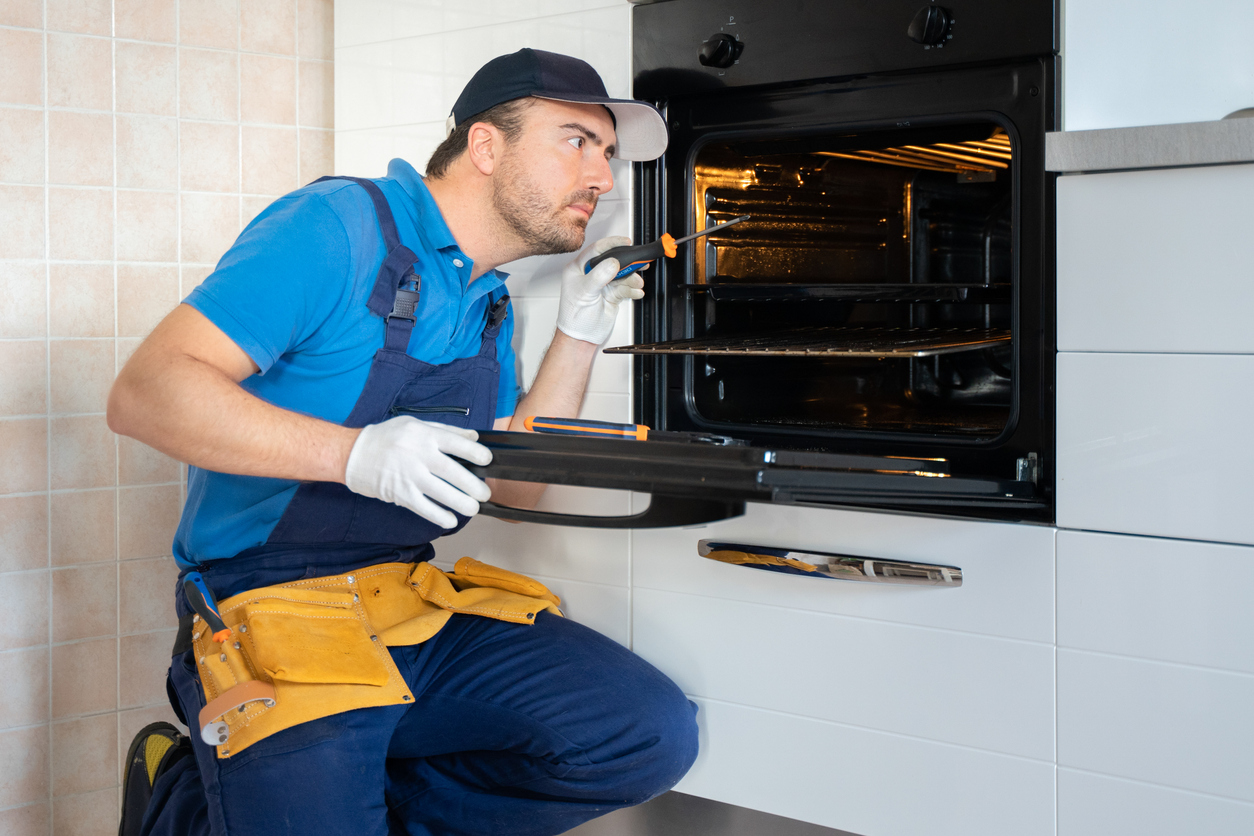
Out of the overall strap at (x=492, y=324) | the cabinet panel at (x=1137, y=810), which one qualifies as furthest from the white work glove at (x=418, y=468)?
the cabinet panel at (x=1137, y=810)

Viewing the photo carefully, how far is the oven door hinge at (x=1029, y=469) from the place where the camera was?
1.31 meters

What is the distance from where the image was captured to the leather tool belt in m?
1.31

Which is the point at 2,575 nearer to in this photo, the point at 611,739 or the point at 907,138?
the point at 611,739

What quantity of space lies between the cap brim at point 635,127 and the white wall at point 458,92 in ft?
0.13

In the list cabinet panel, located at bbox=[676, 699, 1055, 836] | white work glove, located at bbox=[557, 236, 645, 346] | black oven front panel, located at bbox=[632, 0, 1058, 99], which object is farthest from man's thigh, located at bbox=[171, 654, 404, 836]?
black oven front panel, located at bbox=[632, 0, 1058, 99]

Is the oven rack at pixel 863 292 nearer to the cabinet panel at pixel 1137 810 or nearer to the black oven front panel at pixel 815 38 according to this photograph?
the black oven front panel at pixel 815 38

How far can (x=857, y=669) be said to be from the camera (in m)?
1.45

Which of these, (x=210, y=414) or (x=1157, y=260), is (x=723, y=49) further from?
(x=210, y=414)

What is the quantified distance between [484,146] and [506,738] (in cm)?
87

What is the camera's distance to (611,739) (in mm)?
1494

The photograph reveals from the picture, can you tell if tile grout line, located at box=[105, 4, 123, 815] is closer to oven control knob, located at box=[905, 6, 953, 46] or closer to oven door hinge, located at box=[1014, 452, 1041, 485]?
oven control knob, located at box=[905, 6, 953, 46]

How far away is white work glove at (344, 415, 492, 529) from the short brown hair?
51 centimetres

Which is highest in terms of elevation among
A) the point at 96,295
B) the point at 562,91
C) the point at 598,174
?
the point at 562,91

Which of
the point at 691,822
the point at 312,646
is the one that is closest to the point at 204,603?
the point at 312,646
